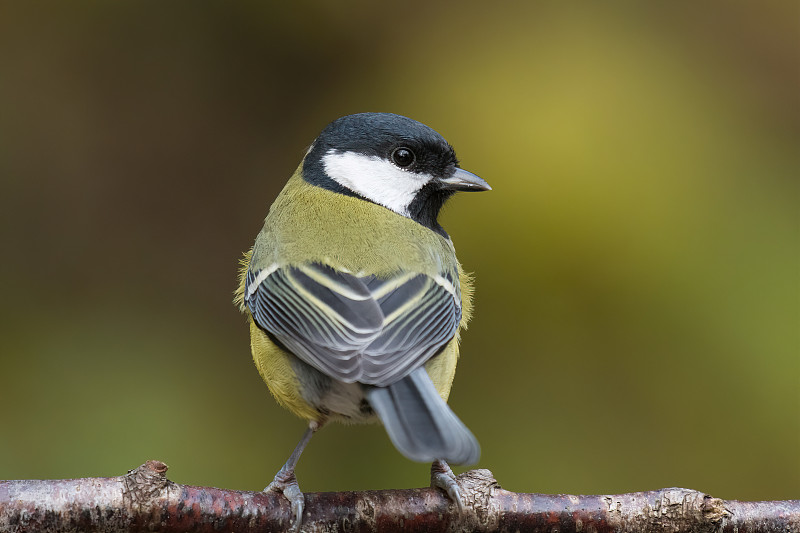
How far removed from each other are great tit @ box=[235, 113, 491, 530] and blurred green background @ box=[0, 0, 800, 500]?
0.76 m

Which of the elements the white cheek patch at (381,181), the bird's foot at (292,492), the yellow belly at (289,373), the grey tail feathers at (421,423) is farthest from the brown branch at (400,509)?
the white cheek patch at (381,181)

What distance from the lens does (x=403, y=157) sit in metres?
2.42

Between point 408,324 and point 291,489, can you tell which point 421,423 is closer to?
point 408,324

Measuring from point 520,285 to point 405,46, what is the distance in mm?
1016

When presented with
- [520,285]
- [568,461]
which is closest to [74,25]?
[520,285]

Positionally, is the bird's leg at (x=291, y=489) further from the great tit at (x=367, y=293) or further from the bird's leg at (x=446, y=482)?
the bird's leg at (x=446, y=482)

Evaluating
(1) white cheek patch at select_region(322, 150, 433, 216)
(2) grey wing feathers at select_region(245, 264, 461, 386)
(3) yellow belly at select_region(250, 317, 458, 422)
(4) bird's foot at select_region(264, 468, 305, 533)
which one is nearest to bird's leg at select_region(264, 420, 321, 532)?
(4) bird's foot at select_region(264, 468, 305, 533)

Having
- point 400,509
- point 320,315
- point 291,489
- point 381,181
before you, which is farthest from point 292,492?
point 381,181

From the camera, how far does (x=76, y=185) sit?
3.46 meters

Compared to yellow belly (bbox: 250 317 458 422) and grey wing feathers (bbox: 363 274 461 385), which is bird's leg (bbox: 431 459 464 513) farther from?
grey wing feathers (bbox: 363 274 461 385)

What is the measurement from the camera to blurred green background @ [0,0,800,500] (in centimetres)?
292

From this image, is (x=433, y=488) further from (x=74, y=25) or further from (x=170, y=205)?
(x=74, y=25)

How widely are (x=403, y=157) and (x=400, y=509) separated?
95cm

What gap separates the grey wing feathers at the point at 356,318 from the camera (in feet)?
5.72
